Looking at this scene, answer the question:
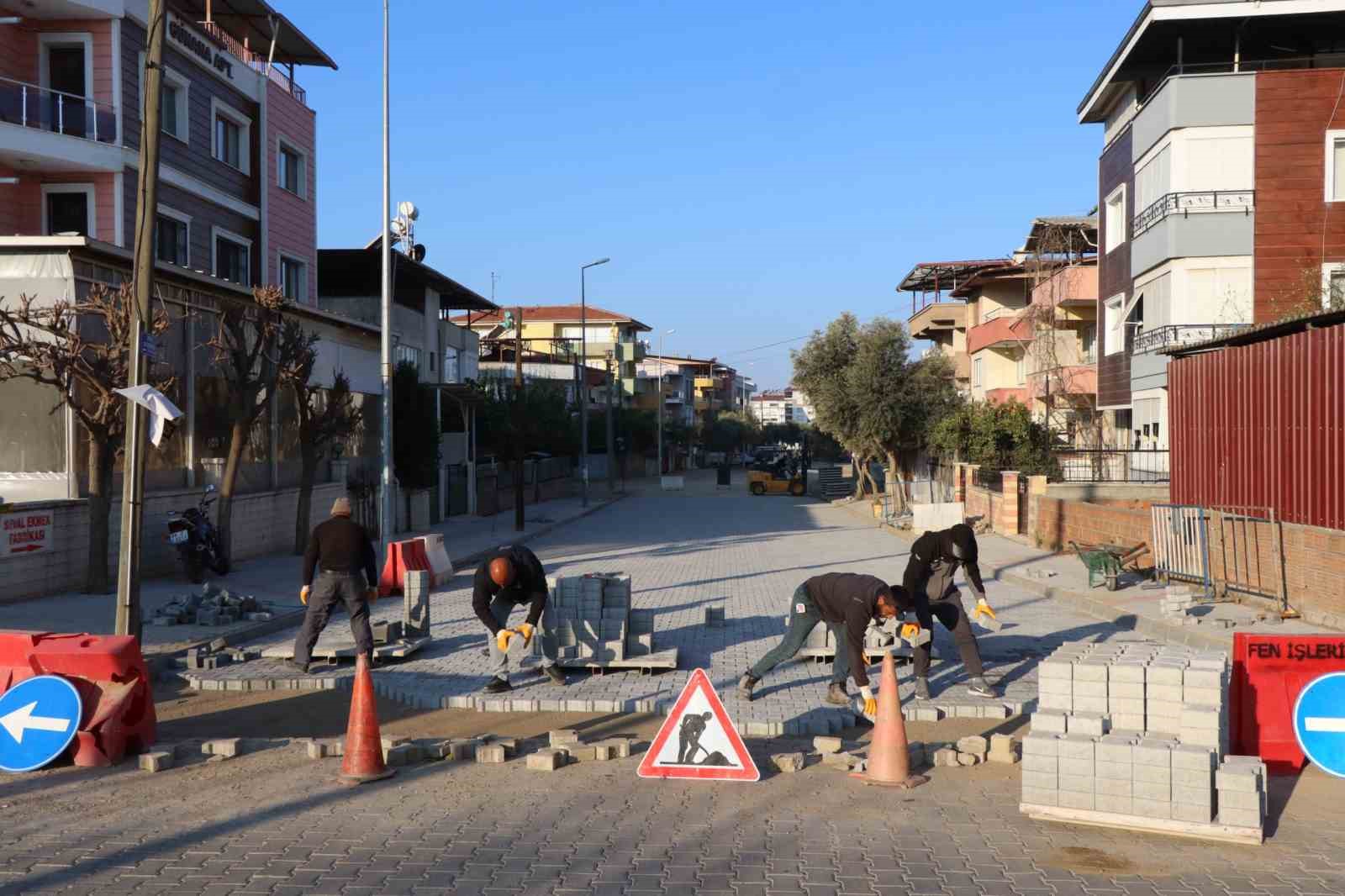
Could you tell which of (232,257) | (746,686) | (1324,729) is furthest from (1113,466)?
(1324,729)

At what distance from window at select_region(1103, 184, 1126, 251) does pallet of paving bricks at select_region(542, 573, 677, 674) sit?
24.3 metres

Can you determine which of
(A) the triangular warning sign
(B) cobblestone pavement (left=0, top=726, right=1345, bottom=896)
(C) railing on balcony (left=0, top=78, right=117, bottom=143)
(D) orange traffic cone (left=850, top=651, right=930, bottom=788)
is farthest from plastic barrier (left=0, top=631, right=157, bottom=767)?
(C) railing on balcony (left=0, top=78, right=117, bottom=143)

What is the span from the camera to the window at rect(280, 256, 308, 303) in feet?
106

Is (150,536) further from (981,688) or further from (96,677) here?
(981,688)

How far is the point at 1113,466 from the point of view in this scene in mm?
32219

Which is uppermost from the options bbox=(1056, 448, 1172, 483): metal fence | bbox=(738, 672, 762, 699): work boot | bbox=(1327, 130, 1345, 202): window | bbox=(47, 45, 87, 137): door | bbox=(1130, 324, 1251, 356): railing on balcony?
bbox=(47, 45, 87, 137): door

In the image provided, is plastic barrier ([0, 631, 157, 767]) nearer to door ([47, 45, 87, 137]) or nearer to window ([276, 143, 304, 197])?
door ([47, 45, 87, 137])

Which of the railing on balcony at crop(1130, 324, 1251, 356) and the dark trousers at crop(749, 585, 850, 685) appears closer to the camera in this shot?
the dark trousers at crop(749, 585, 850, 685)

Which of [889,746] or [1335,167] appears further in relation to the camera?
[1335,167]

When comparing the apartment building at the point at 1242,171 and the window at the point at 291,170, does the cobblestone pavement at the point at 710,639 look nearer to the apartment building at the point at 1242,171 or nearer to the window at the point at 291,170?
the apartment building at the point at 1242,171

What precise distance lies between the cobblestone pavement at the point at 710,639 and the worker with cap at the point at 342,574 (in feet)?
1.95

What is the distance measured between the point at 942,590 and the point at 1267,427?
28.1ft

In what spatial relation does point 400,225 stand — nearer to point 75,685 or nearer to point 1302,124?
point 1302,124

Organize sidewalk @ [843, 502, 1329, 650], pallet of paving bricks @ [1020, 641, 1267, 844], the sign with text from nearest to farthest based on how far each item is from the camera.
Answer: pallet of paving bricks @ [1020, 641, 1267, 844]
sidewalk @ [843, 502, 1329, 650]
the sign with text
